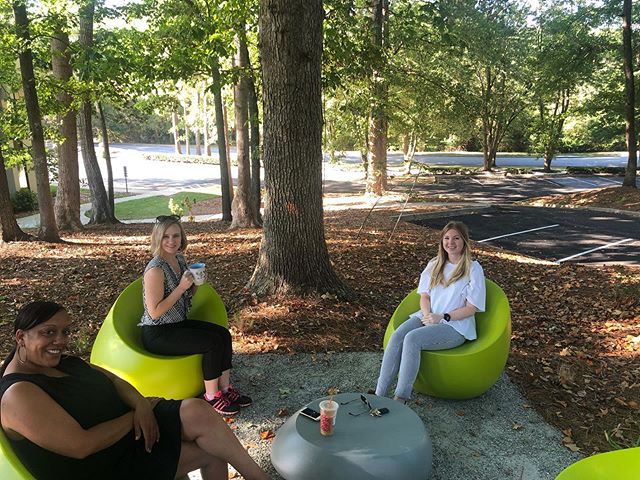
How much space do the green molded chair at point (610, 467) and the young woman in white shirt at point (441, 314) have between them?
1625 millimetres

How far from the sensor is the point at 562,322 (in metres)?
5.94

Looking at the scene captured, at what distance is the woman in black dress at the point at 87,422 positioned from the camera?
2.05 meters

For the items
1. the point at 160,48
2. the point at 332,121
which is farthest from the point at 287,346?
the point at 332,121

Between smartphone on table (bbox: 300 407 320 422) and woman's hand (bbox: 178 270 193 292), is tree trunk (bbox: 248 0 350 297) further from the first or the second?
smartphone on table (bbox: 300 407 320 422)

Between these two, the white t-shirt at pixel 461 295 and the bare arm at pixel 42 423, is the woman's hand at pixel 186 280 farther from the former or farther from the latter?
the white t-shirt at pixel 461 295

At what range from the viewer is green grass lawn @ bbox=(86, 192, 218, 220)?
19.6 meters

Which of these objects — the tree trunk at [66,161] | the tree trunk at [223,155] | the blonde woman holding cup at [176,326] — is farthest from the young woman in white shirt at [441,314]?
the tree trunk at [66,161]

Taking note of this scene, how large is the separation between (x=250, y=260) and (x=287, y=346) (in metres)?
3.00

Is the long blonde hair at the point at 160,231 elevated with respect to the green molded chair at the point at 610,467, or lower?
elevated

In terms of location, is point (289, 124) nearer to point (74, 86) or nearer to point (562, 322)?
point (562, 322)

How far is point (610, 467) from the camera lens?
2154 millimetres

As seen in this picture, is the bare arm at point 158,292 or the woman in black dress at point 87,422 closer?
the woman in black dress at point 87,422

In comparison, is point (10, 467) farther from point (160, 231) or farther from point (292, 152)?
point (292, 152)

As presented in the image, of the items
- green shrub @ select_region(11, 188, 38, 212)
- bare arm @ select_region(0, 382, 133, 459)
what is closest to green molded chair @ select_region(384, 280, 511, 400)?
bare arm @ select_region(0, 382, 133, 459)
